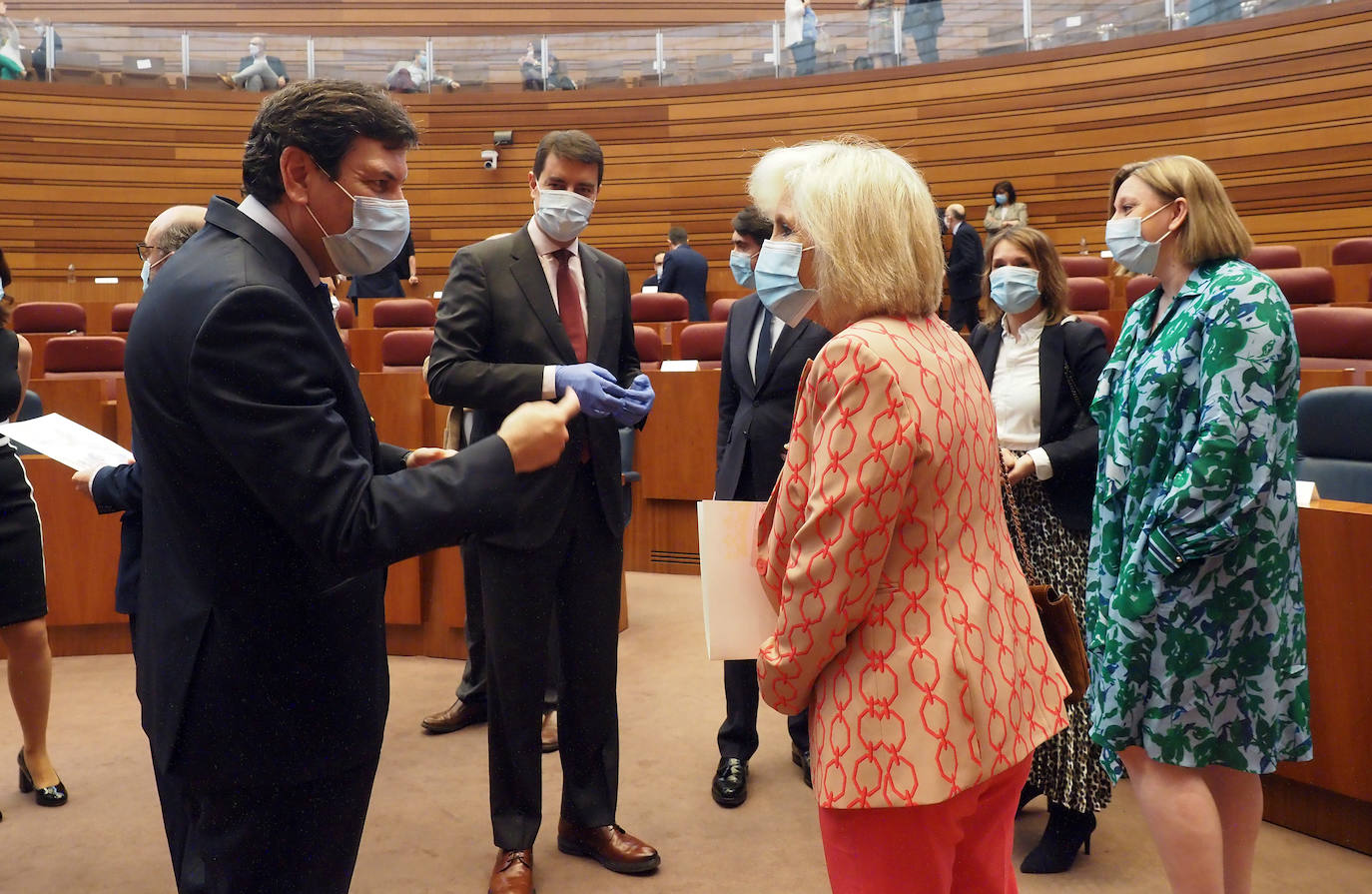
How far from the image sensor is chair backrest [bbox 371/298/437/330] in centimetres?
692

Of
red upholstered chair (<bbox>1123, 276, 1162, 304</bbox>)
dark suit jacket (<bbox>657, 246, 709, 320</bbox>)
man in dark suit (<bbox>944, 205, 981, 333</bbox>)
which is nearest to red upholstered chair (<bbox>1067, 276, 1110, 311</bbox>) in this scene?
red upholstered chair (<bbox>1123, 276, 1162, 304</bbox>)

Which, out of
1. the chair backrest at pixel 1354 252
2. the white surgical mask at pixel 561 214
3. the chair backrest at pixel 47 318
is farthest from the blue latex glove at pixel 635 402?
the chair backrest at pixel 47 318

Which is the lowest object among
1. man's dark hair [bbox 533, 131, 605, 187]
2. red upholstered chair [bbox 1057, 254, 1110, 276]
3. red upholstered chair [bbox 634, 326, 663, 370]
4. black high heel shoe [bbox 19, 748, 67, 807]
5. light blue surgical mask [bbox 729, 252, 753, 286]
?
black high heel shoe [bbox 19, 748, 67, 807]

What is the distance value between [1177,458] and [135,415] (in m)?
1.40

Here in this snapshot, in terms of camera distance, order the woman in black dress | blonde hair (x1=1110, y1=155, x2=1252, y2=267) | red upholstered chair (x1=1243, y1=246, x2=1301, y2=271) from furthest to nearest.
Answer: red upholstered chair (x1=1243, y1=246, x2=1301, y2=271)
the woman in black dress
blonde hair (x1=1110, y1=155, x2=1252, y2=267)

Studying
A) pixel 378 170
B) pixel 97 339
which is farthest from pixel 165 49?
pixel 378 170

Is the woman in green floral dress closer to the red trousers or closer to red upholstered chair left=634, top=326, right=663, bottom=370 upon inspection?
the red trousers

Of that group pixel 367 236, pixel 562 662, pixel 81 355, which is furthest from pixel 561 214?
pixel 81 355

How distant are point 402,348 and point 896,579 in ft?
16.0

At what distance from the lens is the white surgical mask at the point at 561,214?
90.7 inches

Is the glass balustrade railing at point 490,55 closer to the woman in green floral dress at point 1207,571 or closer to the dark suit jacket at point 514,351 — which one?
the dark suit jacket at point 514,351

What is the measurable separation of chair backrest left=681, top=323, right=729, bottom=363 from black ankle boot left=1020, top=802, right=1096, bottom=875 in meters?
3.42

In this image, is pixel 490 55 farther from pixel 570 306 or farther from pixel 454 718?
pixel 570 306

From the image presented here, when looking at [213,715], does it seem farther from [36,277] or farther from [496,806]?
[36,277]
